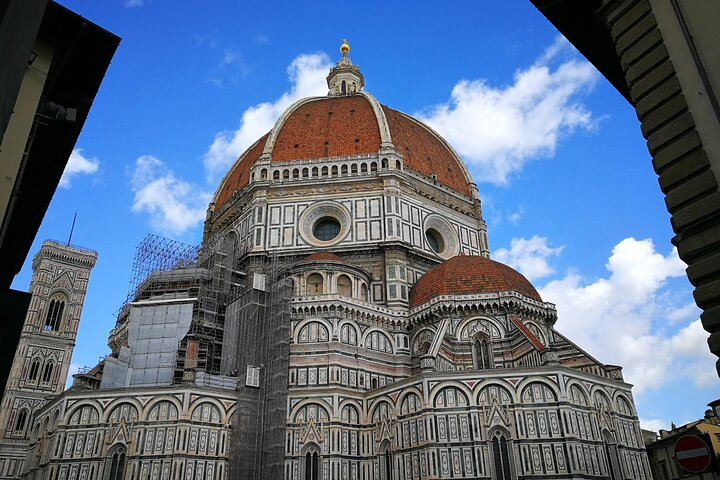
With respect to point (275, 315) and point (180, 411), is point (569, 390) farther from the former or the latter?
point (180, 411)

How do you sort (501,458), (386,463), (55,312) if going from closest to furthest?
(501,458)
(386,463)
(55,312)

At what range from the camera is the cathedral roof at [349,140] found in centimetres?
3725

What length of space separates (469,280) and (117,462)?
1811 centimetres

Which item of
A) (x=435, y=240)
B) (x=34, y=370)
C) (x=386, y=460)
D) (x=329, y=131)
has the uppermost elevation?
(x=329, y=131)

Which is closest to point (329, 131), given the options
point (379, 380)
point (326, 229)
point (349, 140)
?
point (349, 140)

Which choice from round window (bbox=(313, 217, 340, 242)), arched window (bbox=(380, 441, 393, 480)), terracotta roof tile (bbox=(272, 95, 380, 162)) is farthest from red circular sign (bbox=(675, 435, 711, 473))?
terracotta roof tile (bbox=(272, 95, 380, 162))

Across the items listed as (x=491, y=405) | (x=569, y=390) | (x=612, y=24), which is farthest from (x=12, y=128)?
(x=569, y=390)

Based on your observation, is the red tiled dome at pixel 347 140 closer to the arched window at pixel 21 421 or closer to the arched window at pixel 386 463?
the arched window at pixel 386 463

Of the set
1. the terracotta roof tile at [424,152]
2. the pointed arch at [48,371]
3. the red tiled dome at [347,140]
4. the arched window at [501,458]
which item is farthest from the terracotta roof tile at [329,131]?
the pointed arch at [48,371]

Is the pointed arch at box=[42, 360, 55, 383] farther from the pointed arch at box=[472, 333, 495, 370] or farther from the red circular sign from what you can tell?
the red circular sign

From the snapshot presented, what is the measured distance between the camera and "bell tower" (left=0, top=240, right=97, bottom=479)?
139ft

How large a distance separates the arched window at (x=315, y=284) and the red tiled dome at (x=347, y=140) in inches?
395

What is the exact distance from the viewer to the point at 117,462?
23891 millimetres

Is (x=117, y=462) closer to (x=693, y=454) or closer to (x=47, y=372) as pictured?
(x=693, y=454)
